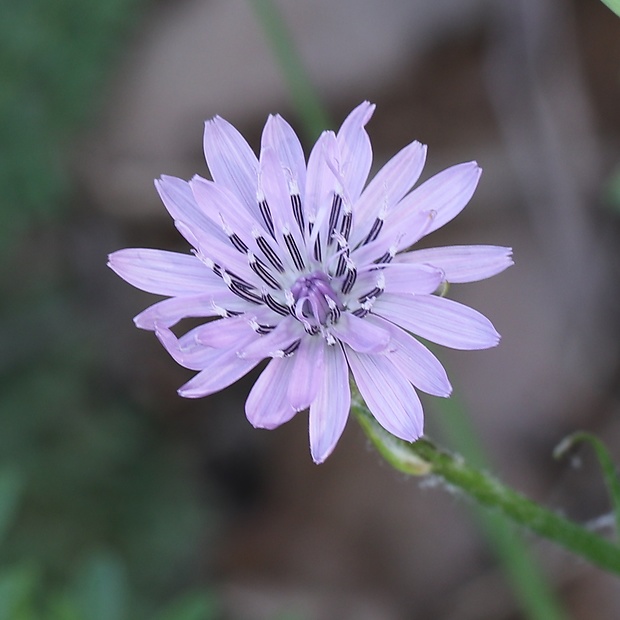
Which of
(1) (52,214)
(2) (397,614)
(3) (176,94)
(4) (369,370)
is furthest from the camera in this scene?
(3) (176,94)

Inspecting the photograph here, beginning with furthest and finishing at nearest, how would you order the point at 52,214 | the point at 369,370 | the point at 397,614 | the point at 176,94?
the point at 176,94, the point at 52,214, the point at 397,614, the point at 369,370

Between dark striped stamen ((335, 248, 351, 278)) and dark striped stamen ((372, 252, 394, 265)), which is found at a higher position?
dark striped stamen ((335, 248, 351, 278))

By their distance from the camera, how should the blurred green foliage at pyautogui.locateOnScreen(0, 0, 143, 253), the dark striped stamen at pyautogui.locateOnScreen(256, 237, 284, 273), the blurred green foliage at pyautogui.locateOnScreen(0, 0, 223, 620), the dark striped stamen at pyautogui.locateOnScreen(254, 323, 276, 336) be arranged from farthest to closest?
the blurred green foliage at pyautogui.locateOnScreen(0, 0, 143, 253) < the blurred green foliage at pyautogui.locateOnScreen(0, 0, 223, 620) < the dark striped stamen at pyautogui.locateOnScreen(256, 237, 284, 273) < the dark striped stamen at pyautogui.locateOnScreen(254, 323, 276, 336)

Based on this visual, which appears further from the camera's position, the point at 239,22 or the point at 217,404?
the point at 239,22

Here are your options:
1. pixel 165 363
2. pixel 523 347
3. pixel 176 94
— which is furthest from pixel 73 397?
pixel 523 347

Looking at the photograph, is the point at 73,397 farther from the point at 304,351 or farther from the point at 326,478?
the point at 304,351

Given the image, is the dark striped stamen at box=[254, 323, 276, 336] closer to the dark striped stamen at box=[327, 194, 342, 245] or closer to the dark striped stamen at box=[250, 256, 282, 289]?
the dark striped stamen at box=[250, 256, 282, 289]

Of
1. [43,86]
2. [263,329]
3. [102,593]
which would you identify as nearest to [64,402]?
[43,86]

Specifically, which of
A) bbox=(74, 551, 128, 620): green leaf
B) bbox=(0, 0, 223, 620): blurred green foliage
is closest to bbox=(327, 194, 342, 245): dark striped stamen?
bbox=(74, 551, 128, 620): green leaf
